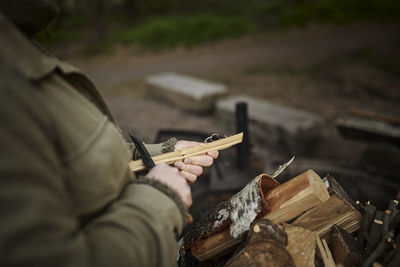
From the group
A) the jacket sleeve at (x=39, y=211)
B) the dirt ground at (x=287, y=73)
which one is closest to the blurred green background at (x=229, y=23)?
the dirt ground at (x=287, y=73)

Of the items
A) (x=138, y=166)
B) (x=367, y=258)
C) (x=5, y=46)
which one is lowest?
(x=367, y=258)

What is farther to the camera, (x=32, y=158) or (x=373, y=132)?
(x=373, y=132)

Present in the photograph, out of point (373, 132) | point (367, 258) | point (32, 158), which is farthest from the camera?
point (373, 132)

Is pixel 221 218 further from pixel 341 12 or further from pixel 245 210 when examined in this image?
pixel 341 12

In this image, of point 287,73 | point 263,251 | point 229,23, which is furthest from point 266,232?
point 229,23

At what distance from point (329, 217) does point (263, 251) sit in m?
0.47

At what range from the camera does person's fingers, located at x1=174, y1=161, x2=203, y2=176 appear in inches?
52.4

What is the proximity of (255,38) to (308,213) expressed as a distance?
12856 millimetres

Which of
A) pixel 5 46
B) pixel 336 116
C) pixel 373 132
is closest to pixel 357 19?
pixel 336 116

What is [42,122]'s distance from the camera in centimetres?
70

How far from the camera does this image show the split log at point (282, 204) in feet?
3.93

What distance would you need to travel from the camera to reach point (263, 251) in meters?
1.13

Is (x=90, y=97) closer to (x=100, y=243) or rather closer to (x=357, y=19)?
(x=100, y=243)

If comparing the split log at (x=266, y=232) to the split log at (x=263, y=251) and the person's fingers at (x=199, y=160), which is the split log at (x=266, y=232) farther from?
the person's fingers at (x=199, y=160)
